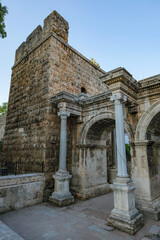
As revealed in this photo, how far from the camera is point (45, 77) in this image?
7.28 m

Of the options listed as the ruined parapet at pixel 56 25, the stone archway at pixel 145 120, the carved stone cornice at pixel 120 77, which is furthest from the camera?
the ruined parapet at pixel 56 25

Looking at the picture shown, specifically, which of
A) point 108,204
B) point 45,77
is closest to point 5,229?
point 108,204

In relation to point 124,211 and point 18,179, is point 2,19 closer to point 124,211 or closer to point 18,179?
point 18,179

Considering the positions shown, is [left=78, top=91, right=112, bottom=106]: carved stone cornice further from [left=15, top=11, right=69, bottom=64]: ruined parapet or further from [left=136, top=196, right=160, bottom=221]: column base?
[left=15, top=11, right=69, bottom=64]: ruined parapet

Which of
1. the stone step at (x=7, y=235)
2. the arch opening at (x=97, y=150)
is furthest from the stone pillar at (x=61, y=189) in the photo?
the stone step at (x=7, y=235)

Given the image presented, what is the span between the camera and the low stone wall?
4.98 m

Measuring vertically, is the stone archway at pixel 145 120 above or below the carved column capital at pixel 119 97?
below

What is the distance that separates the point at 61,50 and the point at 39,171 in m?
6.25

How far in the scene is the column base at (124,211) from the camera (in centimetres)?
385

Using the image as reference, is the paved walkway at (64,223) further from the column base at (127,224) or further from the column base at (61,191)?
the column base at (61,191)

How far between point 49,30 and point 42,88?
3368 millimetres

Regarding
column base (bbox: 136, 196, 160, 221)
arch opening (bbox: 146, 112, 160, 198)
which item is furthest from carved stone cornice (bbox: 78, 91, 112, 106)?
column base (bbox: 136, 196, 160, 221)

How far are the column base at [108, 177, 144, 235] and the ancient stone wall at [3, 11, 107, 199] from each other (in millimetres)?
3107

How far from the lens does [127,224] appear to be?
12.6 ft
